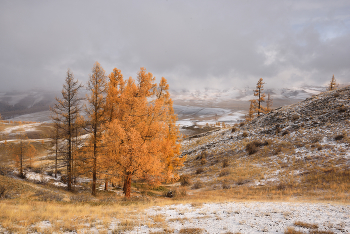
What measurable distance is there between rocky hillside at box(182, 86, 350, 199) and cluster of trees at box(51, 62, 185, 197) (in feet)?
32.6

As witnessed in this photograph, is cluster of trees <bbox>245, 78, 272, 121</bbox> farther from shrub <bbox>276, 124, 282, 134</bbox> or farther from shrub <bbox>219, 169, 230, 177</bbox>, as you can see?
shrub <bbox>219, 169, 230, 177</bbox>

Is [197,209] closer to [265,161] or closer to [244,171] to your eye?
[244,171]

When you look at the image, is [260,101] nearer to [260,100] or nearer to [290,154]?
[260,100]

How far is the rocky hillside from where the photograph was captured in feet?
50.4

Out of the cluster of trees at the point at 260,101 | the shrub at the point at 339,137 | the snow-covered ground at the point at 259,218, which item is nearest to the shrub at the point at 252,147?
the shrub at the point at 339,137

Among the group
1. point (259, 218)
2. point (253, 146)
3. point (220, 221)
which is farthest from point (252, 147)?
point (220, 221)

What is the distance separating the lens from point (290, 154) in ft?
70.3

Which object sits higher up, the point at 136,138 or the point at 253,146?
the point at 136,138

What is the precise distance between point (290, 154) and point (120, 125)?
2094 cm

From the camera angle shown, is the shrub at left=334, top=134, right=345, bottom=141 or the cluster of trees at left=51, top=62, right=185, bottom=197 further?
the shrub at left=334, top=134, right=345, bottom=141

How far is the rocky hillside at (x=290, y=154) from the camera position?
15.4m

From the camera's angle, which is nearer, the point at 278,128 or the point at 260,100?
the point at 278,128

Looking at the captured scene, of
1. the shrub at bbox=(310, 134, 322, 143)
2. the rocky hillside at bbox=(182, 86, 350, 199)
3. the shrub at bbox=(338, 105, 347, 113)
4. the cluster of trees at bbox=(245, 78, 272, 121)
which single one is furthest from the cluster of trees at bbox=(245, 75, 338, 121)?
the shrub at bbox=(310, 134, 322, 143)

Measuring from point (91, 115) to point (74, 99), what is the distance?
3.97m
